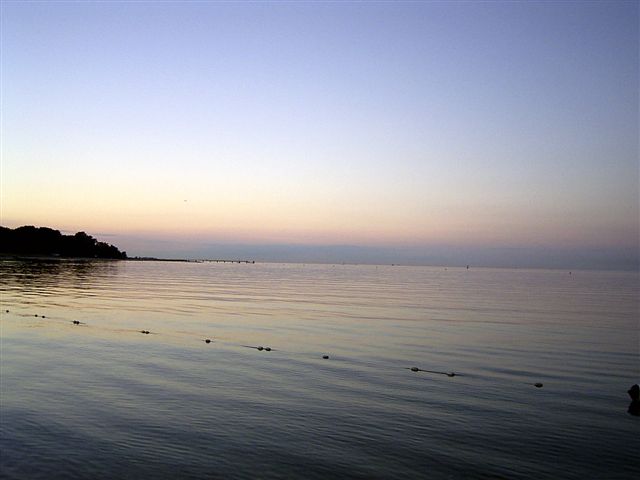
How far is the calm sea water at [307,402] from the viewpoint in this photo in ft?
39.7

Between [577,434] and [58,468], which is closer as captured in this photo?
[58,468]

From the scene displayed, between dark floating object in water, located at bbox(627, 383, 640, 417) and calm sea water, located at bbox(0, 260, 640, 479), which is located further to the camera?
dark floating object in water, located at bbox(627, 383, 640, 417)

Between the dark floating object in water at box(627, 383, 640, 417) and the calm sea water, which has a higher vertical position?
the dark floating object in water at box(627, 383, 640, 417)

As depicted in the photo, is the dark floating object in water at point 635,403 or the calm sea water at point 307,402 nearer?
the calm sea water at point 307,402

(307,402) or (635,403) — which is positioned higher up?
(635,403)

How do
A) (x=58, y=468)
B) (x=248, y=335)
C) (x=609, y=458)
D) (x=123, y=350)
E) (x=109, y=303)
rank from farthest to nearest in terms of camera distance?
1. (x=109, y=303)
2. (x=248, y=335)
3. (x=123, y=350)
4. (x=609, y=458)
5. (x=58, y=468)

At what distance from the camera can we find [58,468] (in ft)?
36.9

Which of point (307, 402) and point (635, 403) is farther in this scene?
point (635, 403)

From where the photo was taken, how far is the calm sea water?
1210 cm

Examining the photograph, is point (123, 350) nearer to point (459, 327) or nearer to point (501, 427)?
point (501, 427)

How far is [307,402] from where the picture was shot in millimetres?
17078

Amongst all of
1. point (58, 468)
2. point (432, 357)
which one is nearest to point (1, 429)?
point (58, 468)

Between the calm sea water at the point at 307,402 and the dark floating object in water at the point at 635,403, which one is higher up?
the dark floating object in water at the point at 635,403

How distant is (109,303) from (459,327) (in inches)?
1186
